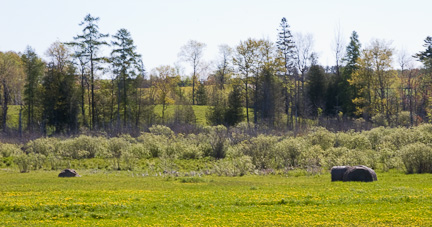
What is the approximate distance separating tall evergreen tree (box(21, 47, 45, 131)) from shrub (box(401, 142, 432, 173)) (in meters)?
50.1

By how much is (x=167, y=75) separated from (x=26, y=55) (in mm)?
30257

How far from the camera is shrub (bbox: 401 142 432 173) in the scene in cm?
2427

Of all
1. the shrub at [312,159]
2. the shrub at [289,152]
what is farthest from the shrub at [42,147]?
the shrub at [312,159]

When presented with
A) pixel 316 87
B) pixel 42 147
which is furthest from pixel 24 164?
pixel 316 87

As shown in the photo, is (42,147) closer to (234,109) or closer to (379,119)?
(234,109)

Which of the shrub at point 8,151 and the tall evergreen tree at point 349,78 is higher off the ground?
the tall evergreen tree at point 349,78

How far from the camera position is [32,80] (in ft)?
199

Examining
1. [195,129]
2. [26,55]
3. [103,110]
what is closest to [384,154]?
[195,129]

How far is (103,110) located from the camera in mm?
64812

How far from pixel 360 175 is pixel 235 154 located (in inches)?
574

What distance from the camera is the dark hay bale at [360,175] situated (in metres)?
20.8

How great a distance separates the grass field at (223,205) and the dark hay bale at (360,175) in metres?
0.52

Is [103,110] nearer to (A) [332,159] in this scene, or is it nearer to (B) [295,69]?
(B) [295,69]

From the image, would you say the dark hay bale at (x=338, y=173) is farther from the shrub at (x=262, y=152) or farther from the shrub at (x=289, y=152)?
the shrub at (x=289, y=152)
